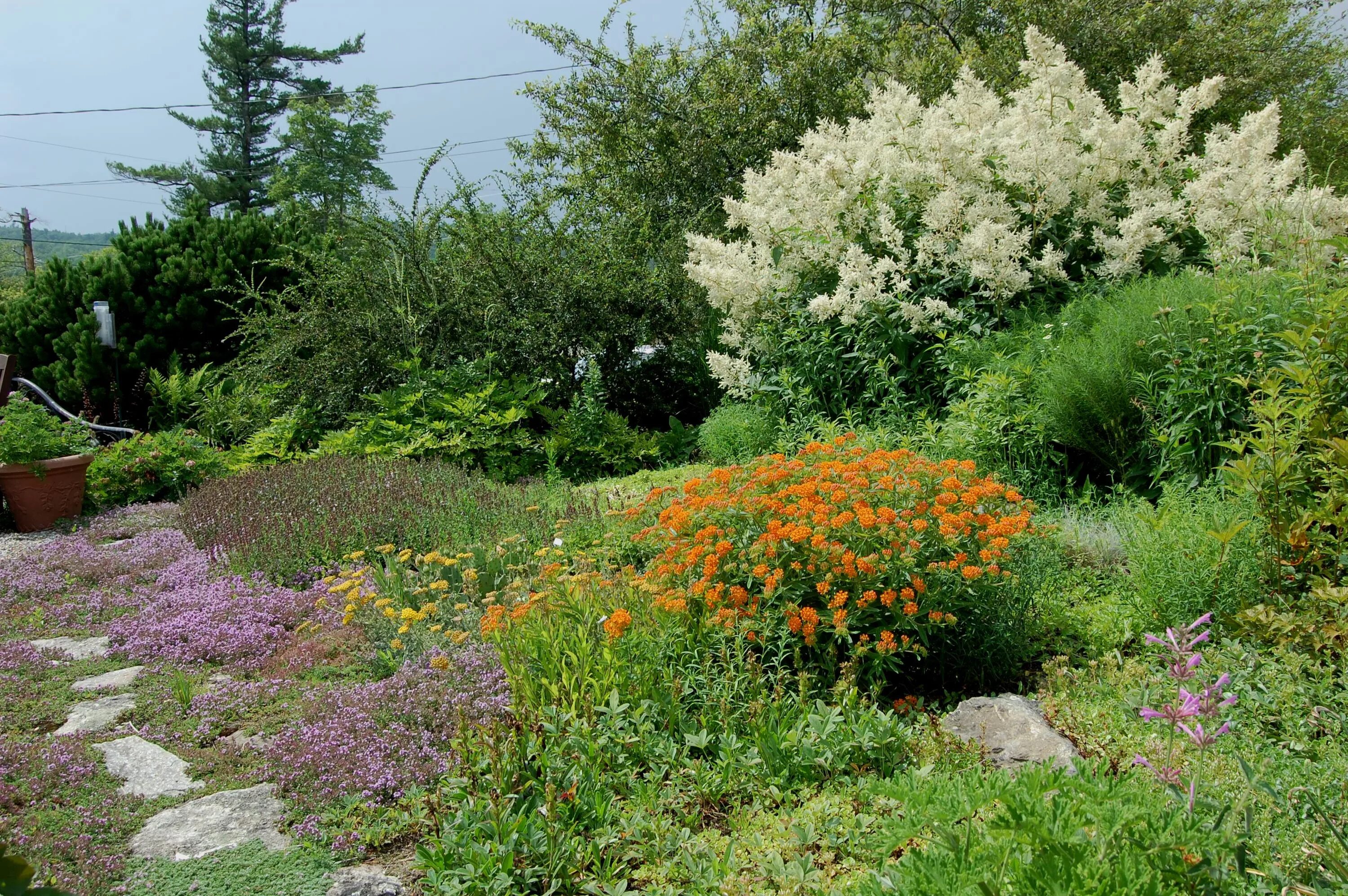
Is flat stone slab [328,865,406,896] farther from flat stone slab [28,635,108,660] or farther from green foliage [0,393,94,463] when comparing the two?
green foliage [0,393,94,463]

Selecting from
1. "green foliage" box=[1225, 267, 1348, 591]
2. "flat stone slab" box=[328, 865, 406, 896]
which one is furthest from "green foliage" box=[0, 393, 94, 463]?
"green foliage" box=[1225, 267, 1348, 591]

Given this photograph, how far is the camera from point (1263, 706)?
2.75 meters

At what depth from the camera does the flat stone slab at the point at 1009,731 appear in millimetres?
2572

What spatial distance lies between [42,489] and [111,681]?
4.07m

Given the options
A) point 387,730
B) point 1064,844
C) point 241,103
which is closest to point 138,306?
point 387,730

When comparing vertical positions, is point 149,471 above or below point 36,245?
below

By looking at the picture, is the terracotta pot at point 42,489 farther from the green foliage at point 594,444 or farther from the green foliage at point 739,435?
the green foliage at point 739,435

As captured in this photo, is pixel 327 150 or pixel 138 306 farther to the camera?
pixel 327 150

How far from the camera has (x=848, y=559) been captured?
9.88ft

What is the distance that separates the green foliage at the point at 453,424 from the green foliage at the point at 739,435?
1899mm

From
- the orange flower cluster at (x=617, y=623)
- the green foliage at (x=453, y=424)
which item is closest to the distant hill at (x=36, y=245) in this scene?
the green foliage at (x=453, y=424)

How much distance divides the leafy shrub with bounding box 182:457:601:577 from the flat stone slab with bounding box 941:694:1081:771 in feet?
9.37

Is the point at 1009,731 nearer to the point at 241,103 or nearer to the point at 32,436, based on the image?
the point at 32,436

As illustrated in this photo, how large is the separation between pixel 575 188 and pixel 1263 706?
10.7m
